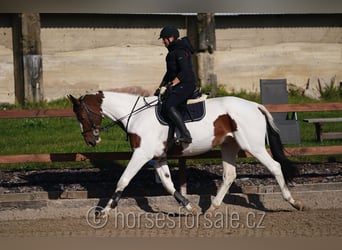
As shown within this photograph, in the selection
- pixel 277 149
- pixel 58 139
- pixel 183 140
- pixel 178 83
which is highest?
pixel 178 83

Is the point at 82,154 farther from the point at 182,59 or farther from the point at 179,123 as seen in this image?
the point at 182,59

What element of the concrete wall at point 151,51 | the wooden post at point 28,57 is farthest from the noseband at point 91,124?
the concrete wall at point 151,51

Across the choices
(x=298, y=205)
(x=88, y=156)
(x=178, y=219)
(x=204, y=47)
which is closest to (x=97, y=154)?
(x=88, y=156)

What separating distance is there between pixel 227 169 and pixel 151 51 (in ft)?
34.6

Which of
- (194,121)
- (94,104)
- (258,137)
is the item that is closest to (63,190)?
(94,104)

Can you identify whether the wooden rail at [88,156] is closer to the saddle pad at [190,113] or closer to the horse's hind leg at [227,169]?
the horse's hind leg at [227,169]

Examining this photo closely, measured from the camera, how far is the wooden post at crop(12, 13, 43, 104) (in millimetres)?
17266

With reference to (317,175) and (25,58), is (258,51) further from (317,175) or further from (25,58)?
(317,175)

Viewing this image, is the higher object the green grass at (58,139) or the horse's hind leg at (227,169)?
the horse's hind leg at (227,169)

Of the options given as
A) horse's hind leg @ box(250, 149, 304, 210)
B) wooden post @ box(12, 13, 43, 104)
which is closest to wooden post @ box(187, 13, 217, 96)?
wooden post @ box(12, 13, 43, 104)

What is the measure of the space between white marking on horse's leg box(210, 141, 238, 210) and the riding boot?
718mm

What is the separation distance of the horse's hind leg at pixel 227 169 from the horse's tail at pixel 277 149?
490 mm

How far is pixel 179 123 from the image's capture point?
8.33 meters

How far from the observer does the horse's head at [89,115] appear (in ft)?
28.5
